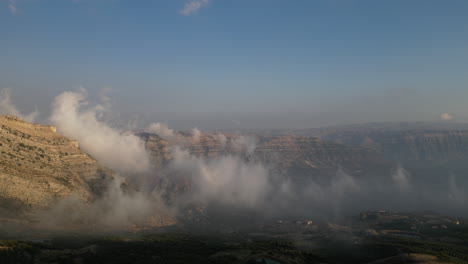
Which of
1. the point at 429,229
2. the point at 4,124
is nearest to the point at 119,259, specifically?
the point at 4,124

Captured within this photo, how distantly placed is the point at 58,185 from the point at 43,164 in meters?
20.0

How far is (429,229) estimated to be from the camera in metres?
190

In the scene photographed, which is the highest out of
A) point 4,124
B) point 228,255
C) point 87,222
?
point 4,124

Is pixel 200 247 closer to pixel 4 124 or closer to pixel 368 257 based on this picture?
pixel 368 257

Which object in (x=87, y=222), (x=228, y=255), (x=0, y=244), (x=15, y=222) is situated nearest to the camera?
(x=0, y=244)

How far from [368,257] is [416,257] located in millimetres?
15964

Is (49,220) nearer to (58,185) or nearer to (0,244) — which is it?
(58,185)

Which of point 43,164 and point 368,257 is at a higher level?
point 43,164

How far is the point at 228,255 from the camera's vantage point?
89.0m

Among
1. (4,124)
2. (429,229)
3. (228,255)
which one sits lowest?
(429,229)

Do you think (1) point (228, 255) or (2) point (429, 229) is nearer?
(1) point (228, 255)

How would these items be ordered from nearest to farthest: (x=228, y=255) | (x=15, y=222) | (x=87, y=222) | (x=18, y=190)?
(x=228, y=255) < (x=15, y=222) < (x=18, y=190) < (x=87, y=222)

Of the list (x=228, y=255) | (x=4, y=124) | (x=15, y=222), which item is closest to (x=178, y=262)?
(x=228, y=255)

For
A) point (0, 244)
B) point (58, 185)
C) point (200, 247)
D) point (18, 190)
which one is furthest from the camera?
point (58, 185)
